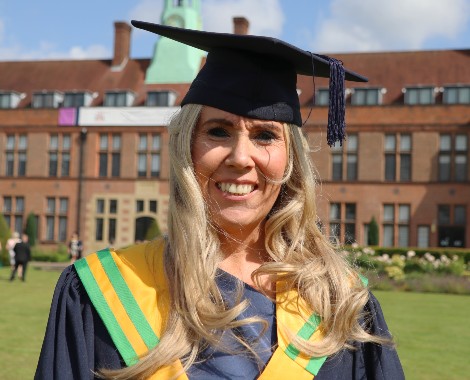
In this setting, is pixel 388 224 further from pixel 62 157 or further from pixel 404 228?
pixel 62 157

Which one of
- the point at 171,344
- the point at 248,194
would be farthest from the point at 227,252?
the point at 171,344

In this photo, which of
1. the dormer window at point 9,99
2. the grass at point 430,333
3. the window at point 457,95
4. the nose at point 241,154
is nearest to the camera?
the nose at point 241,154

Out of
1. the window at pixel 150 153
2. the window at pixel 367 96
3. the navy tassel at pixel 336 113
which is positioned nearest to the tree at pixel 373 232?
the window at pixel 367 96

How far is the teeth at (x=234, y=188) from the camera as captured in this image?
75.1 inches

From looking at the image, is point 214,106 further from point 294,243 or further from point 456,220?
point 456,220

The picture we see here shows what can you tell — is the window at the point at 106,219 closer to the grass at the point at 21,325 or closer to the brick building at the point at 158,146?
Answer: the brick building at the point at 158,146

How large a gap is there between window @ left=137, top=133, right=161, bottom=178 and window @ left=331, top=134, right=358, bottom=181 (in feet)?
25.7

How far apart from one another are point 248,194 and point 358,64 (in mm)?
31729

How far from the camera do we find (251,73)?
A: 80.5 inches

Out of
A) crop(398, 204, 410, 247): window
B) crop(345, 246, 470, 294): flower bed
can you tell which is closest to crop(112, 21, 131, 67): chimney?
crop(398, 204, 410, 247): window

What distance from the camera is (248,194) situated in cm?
194

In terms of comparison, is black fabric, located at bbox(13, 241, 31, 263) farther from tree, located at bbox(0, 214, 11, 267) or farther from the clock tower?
the clock tower

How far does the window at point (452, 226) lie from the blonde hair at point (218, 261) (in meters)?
28.3

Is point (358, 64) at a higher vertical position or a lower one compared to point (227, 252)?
higher
